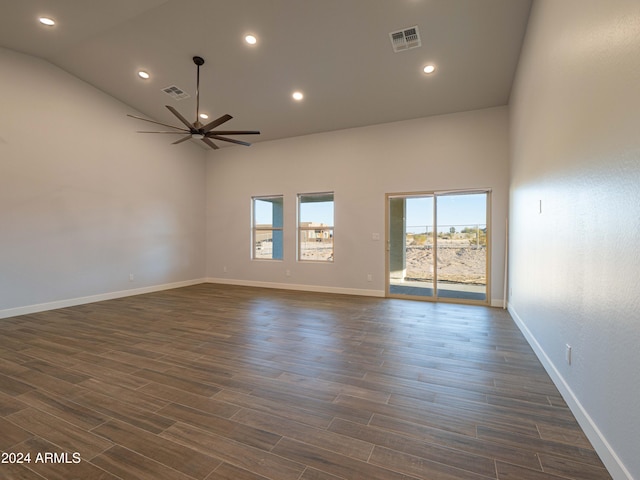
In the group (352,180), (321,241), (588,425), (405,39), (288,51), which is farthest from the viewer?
(321,241)

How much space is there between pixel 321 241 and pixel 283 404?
471cm

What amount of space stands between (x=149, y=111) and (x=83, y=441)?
6.27 metres

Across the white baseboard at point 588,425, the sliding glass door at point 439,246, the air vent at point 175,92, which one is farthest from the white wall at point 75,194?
the white baseboard at point 588,425

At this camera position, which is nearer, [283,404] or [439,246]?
[283,404]

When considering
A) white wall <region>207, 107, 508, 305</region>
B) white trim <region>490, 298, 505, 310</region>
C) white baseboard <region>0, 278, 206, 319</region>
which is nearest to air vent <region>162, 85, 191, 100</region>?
white wall <region>207, 107, 508, 305</region>

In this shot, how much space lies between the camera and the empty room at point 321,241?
161cm

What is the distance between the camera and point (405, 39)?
12.8ft

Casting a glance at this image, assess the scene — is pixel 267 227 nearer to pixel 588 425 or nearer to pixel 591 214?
pixel 591 214

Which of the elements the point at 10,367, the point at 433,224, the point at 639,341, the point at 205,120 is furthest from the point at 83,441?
the point at 205,120

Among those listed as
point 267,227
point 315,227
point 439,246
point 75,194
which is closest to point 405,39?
point 439,246

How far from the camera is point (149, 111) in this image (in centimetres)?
616

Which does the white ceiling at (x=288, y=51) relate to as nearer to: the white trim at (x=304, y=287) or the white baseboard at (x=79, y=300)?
the white trim at (x=304, y=287)

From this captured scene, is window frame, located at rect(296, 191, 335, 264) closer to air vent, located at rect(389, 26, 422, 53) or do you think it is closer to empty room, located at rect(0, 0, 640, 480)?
empty room, located at rect(0, 0, 640, 480)

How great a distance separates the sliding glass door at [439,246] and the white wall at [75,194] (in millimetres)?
5075
